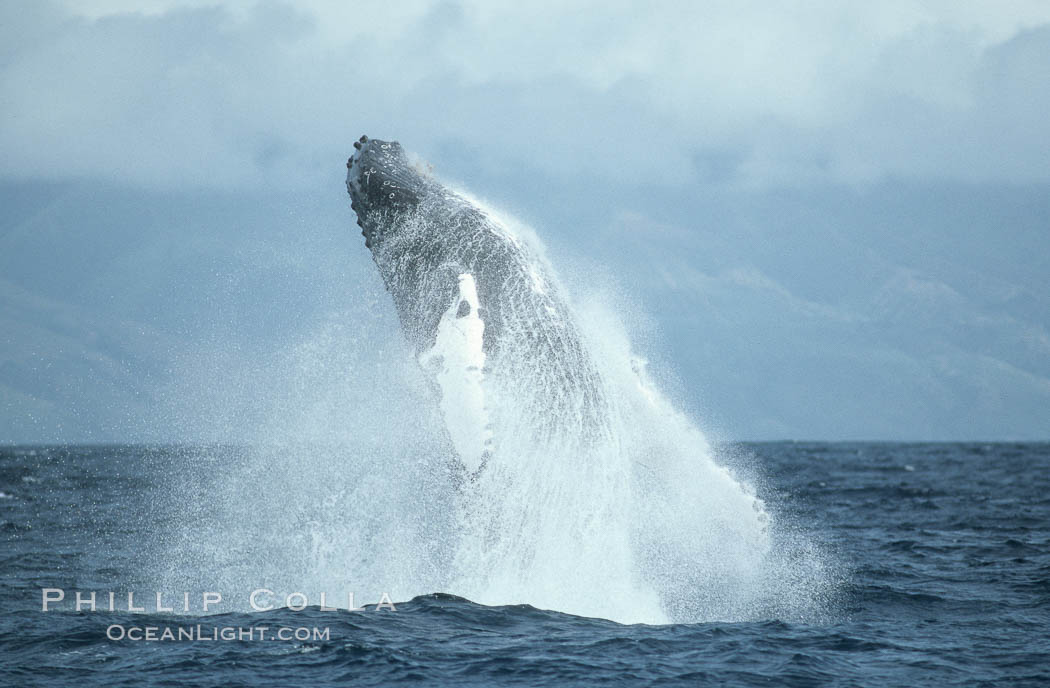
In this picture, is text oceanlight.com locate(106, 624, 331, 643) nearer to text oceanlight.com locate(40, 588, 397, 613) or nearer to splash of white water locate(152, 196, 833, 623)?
text oceanlight.com locate(40, 588, 397, 613)

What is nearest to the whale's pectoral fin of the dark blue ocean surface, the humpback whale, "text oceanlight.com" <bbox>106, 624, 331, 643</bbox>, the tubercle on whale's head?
the humpback whale

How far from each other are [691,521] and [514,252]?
3899 mm

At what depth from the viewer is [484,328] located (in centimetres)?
1136

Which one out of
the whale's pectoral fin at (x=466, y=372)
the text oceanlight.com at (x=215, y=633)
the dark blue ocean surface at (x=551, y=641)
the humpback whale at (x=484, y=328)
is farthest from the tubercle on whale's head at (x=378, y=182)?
the dark blue ocean surface at (x=551, y=641)

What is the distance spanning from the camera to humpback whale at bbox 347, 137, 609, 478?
11375mm

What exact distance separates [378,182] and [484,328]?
6.48 ft

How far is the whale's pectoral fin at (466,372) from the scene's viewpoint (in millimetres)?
11375

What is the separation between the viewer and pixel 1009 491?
36.3m

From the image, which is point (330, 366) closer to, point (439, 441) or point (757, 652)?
point (439, 441)

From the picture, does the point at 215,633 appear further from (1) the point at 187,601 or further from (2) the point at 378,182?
(2) the point at 378,182

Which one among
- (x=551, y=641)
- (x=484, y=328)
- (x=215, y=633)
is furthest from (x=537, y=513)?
(x=215, y=633)

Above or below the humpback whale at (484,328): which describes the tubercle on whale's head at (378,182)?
above

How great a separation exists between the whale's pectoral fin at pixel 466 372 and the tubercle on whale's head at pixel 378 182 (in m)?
1.14

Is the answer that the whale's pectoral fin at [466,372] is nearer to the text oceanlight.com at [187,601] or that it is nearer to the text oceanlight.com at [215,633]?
the text oceanlight.com at [187,601]
